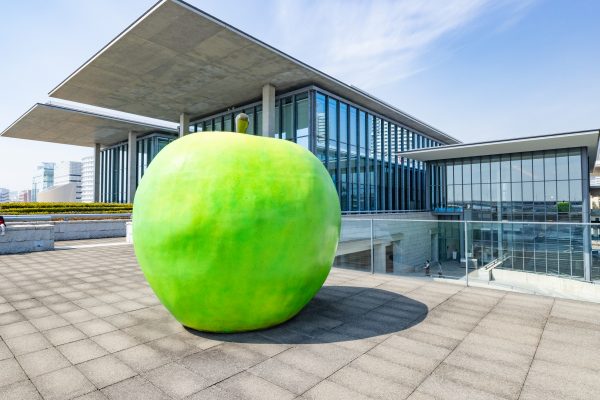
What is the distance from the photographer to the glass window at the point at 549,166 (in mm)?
29156

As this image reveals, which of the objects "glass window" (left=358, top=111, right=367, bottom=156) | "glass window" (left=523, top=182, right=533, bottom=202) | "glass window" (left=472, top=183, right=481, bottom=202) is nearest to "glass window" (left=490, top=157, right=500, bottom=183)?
"glass window" (left=472, top=183, right=481, bottom=202)

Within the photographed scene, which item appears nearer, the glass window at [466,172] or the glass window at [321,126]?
the glass window at [321,126]

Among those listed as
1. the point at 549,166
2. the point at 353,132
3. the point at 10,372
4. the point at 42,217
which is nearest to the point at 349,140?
the point at 353,132

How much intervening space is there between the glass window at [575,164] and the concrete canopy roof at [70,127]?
132 feet

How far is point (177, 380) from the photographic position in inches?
149

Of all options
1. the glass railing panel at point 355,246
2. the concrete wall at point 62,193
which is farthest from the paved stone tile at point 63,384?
the concrete wall at point 62,193

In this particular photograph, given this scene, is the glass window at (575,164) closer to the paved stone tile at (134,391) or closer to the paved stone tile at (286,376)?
the paved stone tile at (286,376)

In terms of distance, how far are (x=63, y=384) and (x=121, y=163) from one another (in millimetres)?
49107

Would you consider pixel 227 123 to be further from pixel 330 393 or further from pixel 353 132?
pixel 330 393

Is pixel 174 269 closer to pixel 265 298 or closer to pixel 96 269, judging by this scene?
pixel 265 298

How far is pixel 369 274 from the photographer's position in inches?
392

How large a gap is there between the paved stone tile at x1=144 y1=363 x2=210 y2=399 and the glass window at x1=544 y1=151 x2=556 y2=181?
34.5 meters

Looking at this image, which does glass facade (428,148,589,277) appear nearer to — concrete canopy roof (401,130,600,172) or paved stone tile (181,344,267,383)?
concrete canopy roof (401,130,600,172)

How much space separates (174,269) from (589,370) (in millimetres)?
5397
